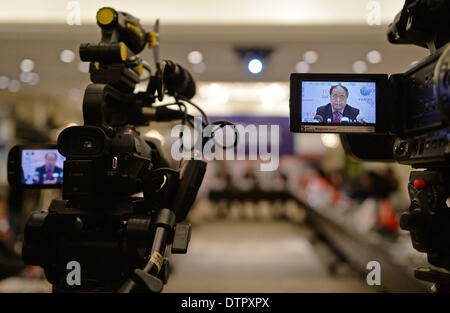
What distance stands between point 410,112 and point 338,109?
28 cm

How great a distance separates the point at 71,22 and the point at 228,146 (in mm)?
2478

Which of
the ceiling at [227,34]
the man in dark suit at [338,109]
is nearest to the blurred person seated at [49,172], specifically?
the man in dark suit at [338,109]

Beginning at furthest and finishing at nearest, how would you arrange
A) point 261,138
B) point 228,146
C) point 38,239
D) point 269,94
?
point 269,94 → point 261,138 → point 228,146 → point 38,239

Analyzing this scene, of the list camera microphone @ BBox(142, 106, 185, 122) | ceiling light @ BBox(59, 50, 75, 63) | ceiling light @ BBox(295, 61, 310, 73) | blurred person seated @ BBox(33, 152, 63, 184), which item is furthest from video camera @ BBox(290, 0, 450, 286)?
ceiling light @ BBox(59, 50, 75, 63)

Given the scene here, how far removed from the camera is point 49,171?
160cm

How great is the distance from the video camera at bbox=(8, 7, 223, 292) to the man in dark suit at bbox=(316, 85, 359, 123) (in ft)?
1.82

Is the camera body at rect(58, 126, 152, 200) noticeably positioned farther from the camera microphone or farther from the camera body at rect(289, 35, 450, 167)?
the camera body at rect(289, 35, 450, 167)

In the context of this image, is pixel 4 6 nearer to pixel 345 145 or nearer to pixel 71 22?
pixel 71 22

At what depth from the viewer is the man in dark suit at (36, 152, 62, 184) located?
1.58 meters

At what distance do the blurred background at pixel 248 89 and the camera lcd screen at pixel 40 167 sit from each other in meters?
1.95

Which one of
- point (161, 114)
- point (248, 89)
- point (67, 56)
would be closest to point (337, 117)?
point (161, 114)

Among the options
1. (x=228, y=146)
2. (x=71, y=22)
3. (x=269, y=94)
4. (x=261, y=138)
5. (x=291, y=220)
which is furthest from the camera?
(x=291, y=220)

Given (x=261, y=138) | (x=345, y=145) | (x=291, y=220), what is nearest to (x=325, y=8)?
(x=345, y=145)

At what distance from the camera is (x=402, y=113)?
146 centimetres
